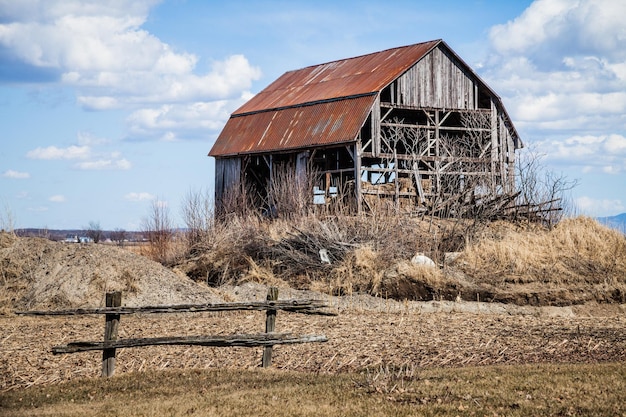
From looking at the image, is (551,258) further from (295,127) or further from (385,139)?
(295,127)

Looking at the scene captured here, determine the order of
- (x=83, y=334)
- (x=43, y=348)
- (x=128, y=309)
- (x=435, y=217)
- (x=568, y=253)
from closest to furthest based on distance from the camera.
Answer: (x=128, y=309), (x=43, y=348), (x=83, y=334), (x=568, y=253), (x=435, y=217)

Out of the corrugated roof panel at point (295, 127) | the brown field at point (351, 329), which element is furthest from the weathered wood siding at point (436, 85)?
the brown field at point (351, 329)

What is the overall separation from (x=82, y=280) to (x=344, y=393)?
13270 millimetres

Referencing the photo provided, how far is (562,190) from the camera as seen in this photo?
1221 inches

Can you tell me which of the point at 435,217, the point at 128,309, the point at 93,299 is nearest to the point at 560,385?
the point at 128,309

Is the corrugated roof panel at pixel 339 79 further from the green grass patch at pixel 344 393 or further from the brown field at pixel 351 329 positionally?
the green grass patch at pixel 344 393

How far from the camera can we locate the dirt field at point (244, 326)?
13.6 metres

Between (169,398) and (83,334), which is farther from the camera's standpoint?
(83,334)

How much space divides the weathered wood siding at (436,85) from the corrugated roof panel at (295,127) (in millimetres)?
2333

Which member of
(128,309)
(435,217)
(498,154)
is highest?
(498,154)

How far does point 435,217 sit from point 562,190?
17.0 feet

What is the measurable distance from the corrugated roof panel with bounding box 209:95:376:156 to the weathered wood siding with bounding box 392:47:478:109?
7.65 ft

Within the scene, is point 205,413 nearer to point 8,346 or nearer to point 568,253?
point 8,346

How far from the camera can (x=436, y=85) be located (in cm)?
3419
